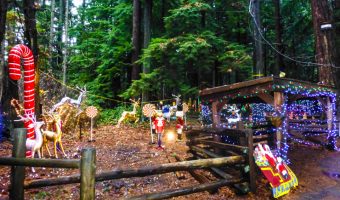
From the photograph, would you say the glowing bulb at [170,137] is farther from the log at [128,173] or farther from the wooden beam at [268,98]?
the log at [128,173]

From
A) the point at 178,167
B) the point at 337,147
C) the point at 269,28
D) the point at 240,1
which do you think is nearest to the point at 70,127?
the point at 178,167

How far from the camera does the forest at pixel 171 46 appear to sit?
13820 mm

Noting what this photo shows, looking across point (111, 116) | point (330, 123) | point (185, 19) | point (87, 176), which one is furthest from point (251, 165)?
point (111, 116)

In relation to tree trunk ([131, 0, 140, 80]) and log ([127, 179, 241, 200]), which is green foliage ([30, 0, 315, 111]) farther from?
log ([127, 179, 241, 200])

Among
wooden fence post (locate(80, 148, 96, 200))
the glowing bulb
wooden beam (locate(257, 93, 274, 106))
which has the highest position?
wooden beam (locate(257, 93, 274, 106))

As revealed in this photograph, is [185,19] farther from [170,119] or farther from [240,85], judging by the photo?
[240,85]

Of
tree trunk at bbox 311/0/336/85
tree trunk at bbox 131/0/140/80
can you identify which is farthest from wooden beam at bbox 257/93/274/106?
tree trunk at bbox 131/0/140/80

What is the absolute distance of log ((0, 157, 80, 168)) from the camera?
4270mm

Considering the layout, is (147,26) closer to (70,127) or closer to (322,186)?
(70,127)

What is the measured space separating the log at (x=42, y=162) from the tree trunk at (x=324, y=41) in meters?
13.4

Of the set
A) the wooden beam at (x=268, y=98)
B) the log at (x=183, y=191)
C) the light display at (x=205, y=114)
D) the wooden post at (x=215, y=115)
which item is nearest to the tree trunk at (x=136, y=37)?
the light display at (x=205, y=114)

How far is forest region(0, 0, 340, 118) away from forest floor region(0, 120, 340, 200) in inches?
153

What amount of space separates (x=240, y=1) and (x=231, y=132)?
53.7 ft

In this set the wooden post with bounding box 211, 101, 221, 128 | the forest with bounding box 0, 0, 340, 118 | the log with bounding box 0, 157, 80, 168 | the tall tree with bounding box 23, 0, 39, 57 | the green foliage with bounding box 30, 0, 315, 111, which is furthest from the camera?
the green foliage with bounding box 30, 0, 315, 111
